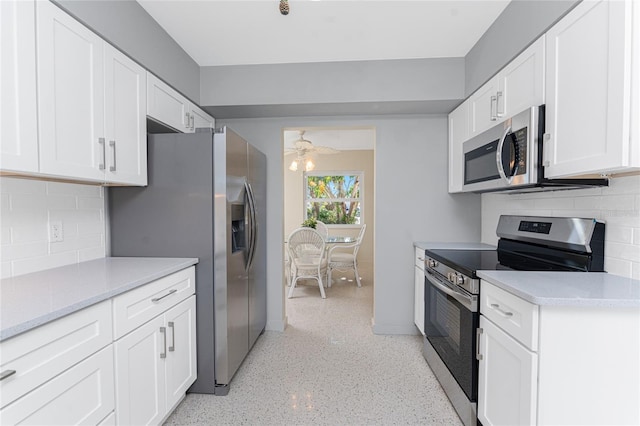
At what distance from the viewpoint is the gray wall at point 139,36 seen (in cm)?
147

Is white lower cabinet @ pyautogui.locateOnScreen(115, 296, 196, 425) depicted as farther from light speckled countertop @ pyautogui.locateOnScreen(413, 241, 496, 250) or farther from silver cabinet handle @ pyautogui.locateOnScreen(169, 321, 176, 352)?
light speckled countertop @ pyautogui.locateOnScreen(413, 241, 496, 250)

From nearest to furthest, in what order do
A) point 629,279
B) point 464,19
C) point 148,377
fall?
point 629,279 → point 148,377 → point 464,19

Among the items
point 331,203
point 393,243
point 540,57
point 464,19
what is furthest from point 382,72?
point 331,203

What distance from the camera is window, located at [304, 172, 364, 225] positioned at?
6.25 meters

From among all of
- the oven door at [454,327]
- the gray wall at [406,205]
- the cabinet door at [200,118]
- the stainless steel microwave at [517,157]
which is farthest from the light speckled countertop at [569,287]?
the cabinet door at [200,118]

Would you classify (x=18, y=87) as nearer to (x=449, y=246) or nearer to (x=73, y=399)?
(x=73, y=399)

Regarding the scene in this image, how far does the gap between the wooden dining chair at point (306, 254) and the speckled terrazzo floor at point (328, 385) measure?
39.2 inches

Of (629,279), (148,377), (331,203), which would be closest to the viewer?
(629,279)

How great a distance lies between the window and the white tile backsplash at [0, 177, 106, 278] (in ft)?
14.9

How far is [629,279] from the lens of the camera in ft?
4.43

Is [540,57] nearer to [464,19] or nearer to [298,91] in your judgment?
[464,19]

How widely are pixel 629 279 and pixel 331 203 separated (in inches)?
201

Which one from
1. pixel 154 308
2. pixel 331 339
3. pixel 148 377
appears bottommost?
pixel 331 339

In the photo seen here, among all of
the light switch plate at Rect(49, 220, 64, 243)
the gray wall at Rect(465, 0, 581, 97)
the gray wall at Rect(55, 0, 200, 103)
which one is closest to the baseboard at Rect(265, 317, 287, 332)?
the light switch plate at Rect(49, 220, 64, 243)
